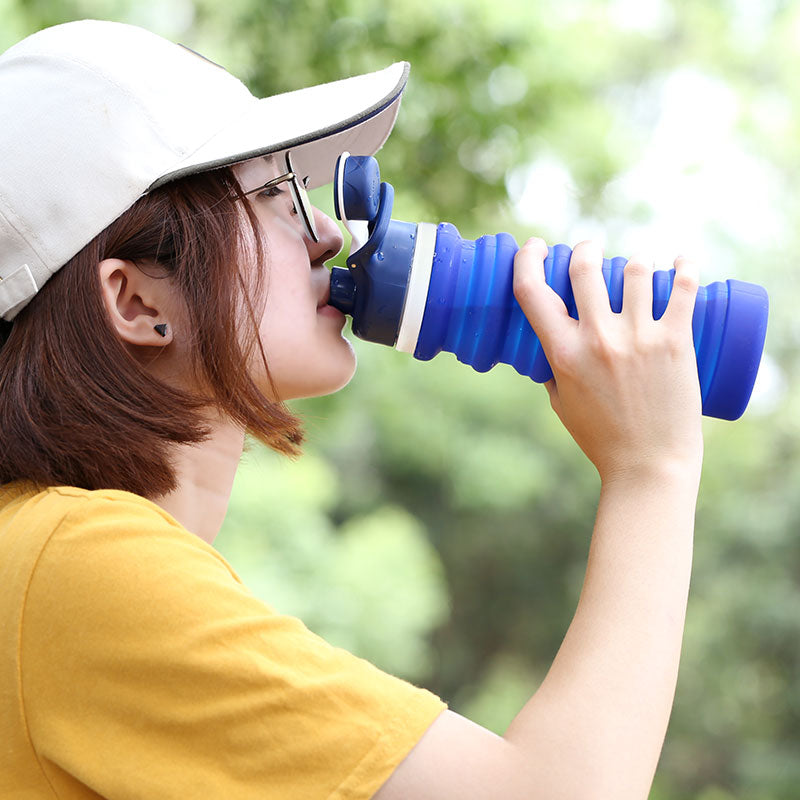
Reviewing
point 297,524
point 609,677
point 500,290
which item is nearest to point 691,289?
point 500,290

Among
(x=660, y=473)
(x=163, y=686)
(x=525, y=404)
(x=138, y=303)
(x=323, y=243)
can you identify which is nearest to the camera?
(x=163, y=686)

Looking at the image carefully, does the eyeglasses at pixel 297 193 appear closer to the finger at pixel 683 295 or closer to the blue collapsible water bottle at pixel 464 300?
the blue collapsible water bottle at pixel 464 300

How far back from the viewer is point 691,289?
100 centimetres

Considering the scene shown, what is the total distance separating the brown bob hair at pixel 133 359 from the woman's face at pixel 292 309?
0.07ft

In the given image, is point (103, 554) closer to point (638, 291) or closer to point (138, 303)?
point (138, 303)

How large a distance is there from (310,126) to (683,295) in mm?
439

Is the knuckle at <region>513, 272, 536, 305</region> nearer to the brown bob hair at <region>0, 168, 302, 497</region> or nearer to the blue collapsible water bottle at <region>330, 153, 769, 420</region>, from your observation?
the blue collapsible water bottle at <region>330, 153, 769, 420</region>

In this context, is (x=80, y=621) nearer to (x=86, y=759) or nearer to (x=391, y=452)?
(x=86, y=759)

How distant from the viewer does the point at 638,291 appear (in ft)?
3.27

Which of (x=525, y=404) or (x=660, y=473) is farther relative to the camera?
(x=525, y=404)

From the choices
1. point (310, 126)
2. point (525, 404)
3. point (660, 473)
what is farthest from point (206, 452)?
point (525, 404)

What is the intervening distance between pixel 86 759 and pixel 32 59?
70 cm

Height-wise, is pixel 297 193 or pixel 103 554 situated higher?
pixel 297 193

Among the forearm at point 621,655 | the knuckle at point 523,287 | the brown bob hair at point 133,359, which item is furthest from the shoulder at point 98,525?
the knuckle at point 523,287
